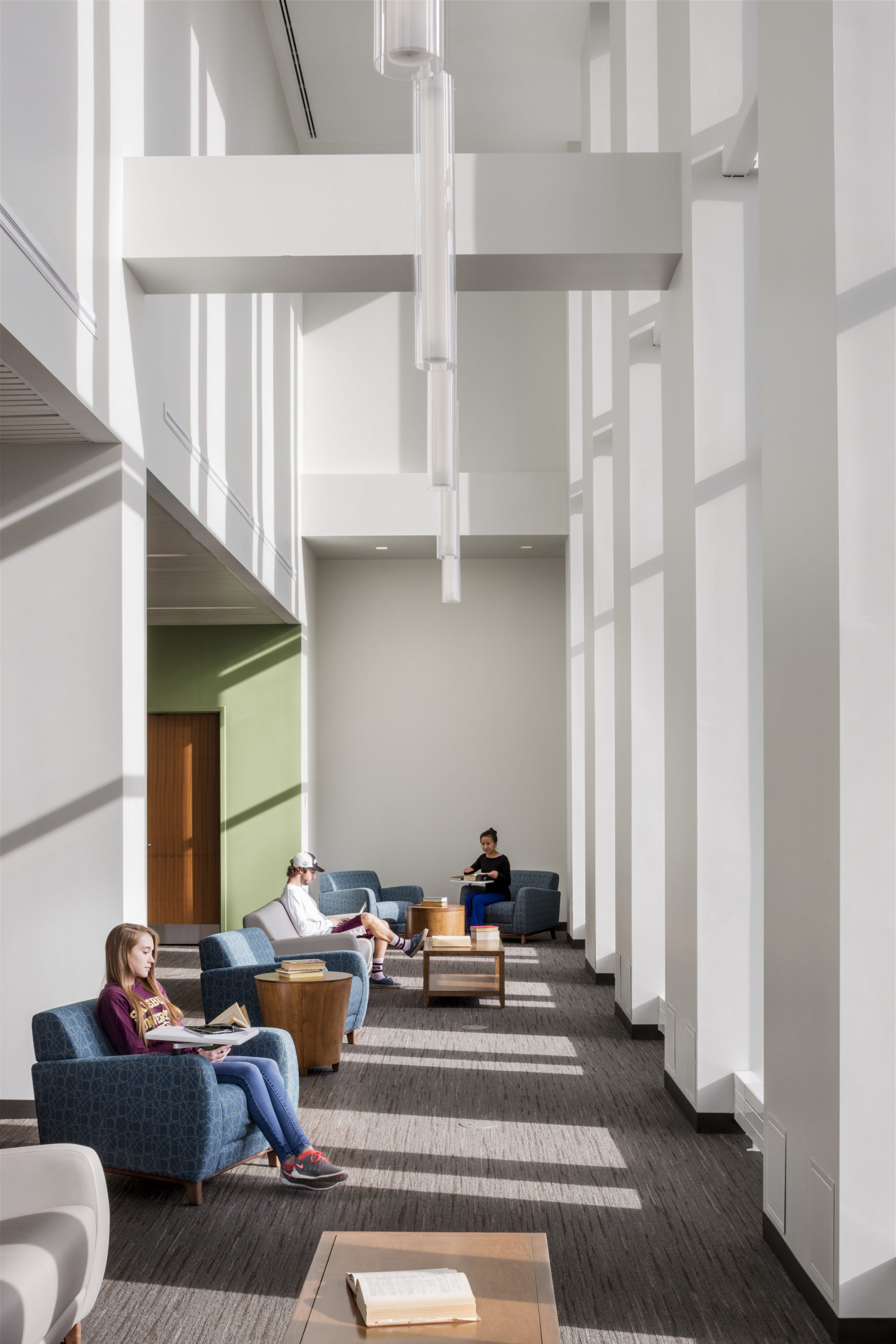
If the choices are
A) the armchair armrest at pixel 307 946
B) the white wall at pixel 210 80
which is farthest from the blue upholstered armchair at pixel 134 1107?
the white wall at pixel 210 80

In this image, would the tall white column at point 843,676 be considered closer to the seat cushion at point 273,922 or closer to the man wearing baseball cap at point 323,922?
the seat cushion at point 273,922

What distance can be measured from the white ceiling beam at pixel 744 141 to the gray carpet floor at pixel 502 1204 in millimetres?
4393

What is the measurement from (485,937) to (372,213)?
550 centimetres

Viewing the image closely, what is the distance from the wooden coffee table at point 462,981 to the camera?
330 inches

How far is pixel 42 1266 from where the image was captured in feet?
9.09

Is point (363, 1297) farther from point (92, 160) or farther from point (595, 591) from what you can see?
point (595, 591)

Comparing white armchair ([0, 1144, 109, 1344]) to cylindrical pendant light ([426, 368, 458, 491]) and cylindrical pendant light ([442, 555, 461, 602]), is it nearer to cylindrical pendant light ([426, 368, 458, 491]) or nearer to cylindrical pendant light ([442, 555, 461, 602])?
cylindrical pendant light ([426, 368, 458, 491])

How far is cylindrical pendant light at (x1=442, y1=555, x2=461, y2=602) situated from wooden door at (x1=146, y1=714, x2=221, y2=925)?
4110mm

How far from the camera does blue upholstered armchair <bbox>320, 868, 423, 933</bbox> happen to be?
36.2ft

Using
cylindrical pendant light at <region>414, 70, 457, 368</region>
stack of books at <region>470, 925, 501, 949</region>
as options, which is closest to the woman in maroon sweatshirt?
cylindrical pendant light at <region>414, 70, 457, 368</region>

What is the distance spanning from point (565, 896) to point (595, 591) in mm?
4788

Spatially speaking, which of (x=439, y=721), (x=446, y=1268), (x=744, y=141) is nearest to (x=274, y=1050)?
(x=446, y=1268)

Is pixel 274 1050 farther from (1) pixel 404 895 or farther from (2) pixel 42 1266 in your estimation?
(1) pixel 404 895

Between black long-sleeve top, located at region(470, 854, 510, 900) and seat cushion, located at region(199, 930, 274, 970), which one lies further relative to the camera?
black long-sleeve top, located at region(470, 854, 510, 900)
